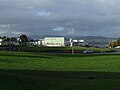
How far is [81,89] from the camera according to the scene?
2025cm

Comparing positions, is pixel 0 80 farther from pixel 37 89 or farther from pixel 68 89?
pixel 68 89

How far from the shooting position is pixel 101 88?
68.5 ft

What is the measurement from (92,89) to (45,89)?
2.77m

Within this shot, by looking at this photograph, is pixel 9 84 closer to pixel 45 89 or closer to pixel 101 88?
pixel 45 89

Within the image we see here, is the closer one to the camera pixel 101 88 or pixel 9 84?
pixel 9 84

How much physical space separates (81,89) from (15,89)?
4.23m

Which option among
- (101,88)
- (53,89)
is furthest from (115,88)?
→ (53,89)

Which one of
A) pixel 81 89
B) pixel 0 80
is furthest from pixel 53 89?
pixel 0 80

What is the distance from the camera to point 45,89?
19.7 metres

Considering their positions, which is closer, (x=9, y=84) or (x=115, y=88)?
(x=9, y=84)

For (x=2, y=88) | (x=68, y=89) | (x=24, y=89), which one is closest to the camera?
(x=2, y=88)

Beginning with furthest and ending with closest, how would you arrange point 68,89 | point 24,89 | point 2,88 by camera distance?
point 68,89
point 24,89
point 2,88

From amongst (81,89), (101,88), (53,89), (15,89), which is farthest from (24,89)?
(101,88)

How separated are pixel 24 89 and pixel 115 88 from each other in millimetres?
5694
